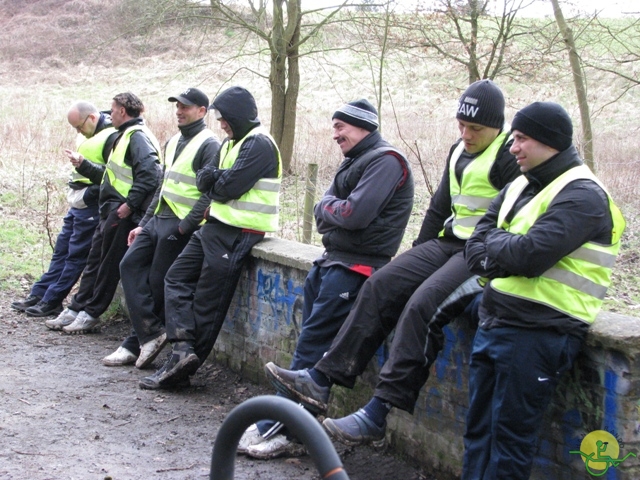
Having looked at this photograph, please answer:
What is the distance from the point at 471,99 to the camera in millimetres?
4145

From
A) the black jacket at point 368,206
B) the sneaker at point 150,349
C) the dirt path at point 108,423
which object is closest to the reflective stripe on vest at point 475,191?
the black jacket at point 368,206

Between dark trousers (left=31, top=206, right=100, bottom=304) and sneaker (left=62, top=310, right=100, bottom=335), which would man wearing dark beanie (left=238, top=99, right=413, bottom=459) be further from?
dark trousers (left=31, top=206, right=100, bottom=304)

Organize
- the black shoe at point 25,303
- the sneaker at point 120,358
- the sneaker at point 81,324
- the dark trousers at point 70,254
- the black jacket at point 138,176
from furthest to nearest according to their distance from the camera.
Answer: the black shoe at point 25,303 → the dark trousers at point 70,254 → the sneaker at point 81,324 → the black jacket at point 138,176 → the sneaker at point 120,358

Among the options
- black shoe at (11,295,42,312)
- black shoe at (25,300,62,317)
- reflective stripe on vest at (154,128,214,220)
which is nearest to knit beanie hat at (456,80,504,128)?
reflective stripe on vest at (154,128,214,220)

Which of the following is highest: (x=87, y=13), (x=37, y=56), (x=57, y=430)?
(x=87, y=13)

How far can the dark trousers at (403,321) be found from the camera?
4.01 metres

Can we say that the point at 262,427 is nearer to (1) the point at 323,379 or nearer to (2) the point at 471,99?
(1) the point at 323,379

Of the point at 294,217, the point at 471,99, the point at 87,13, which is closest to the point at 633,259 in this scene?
the point at 294,217

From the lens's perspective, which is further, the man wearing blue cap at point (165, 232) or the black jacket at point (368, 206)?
the man wearing blue cap at point (165, 232)

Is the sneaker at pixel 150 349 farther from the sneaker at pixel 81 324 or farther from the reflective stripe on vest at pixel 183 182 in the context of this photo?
the sneaker at pixel 81 324

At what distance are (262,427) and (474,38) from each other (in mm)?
8323

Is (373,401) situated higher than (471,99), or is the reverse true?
(471,99)

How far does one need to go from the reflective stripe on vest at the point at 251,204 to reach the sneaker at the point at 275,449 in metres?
1.82

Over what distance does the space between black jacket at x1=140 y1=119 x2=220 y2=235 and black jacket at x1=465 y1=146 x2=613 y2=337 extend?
3.16m
